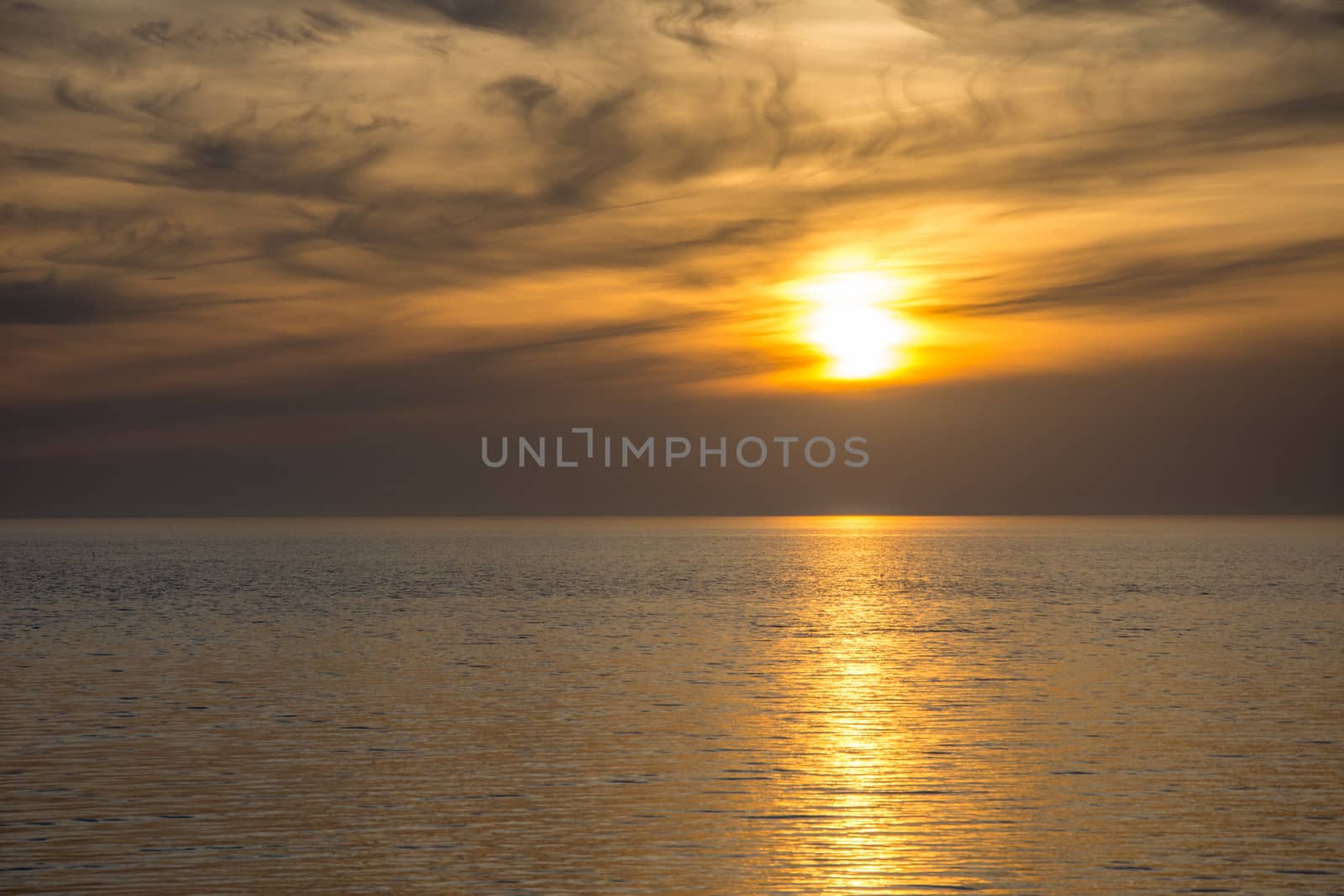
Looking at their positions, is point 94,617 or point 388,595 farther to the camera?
point 388,595

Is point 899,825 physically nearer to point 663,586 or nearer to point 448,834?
point 448,834

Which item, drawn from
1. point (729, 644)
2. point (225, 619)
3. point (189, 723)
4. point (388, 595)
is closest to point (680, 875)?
point (189, 723)

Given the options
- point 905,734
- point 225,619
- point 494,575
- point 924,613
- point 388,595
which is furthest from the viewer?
point 494,575

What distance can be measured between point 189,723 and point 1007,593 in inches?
2975

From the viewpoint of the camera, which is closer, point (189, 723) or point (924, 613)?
point (189, 723)

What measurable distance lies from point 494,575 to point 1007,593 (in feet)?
171

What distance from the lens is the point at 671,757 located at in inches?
1191

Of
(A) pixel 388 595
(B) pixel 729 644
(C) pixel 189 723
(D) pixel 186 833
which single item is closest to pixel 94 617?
(A) pixel 388 595

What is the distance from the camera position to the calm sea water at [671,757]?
21.0 meters

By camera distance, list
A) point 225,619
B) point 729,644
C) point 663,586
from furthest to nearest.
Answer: point 663,586 → point 225,619 → point 729,644

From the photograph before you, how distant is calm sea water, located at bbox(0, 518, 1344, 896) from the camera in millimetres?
20984

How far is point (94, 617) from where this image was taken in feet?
245

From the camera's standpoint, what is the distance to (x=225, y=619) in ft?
237

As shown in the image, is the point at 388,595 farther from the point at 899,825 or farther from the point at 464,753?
the point at 899,825
